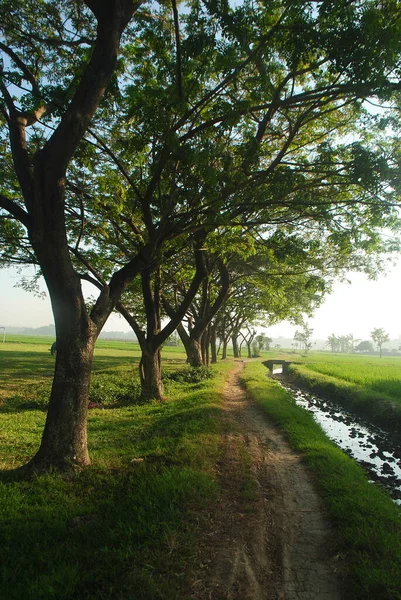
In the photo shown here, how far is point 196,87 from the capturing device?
689 cm

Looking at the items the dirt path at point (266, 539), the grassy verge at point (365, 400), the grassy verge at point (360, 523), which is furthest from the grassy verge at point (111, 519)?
the grassy verge at point (365, 400)

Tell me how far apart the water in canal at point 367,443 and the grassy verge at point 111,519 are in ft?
12.4

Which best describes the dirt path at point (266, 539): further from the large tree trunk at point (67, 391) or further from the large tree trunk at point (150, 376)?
the large tree trunk at point (150, 376)

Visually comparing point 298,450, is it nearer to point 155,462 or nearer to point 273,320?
point 155,462

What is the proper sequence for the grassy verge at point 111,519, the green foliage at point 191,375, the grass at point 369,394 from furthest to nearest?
the green foliage at point 191,375
the grass at point 369,394
the grassy verge at point 111,519

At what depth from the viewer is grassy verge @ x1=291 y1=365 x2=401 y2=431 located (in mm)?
12250

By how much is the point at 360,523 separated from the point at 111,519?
10.5 ft

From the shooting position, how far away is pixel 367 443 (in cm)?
1026

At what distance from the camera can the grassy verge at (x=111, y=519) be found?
325 cm

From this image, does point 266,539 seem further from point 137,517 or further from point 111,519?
point 111,519

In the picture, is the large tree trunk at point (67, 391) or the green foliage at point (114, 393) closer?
the large tree trunk at point (67, 391)

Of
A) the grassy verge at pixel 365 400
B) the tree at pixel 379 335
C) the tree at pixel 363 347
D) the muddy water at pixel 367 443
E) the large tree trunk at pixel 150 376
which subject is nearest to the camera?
the muddy water at pixel 367 443

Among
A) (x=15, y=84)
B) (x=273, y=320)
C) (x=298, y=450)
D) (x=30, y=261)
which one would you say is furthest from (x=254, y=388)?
(x=273, y=320)

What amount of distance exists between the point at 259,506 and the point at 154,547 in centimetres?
196
